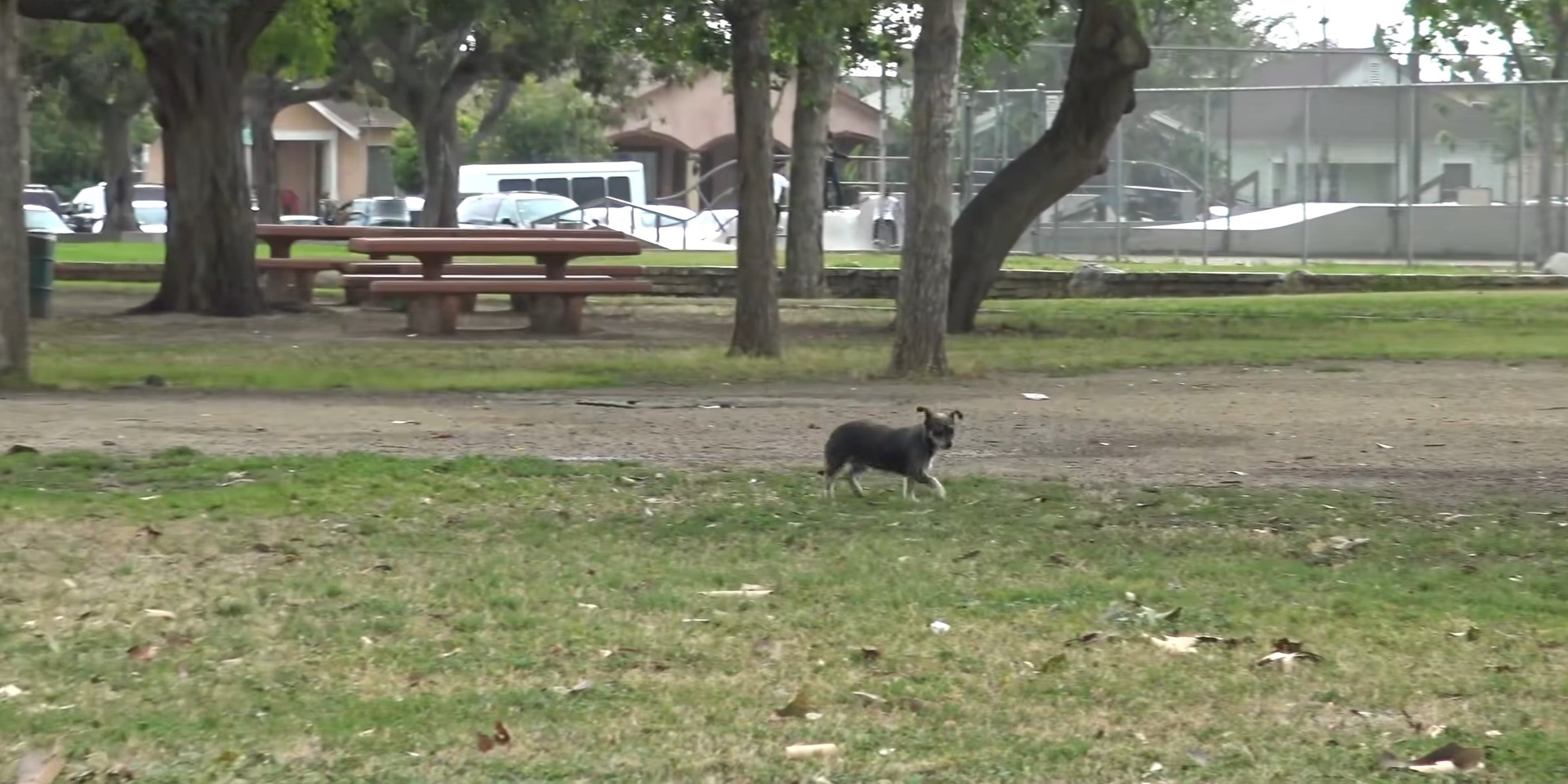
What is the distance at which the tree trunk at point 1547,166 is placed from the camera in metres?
32.2

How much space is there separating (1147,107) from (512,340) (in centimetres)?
1709

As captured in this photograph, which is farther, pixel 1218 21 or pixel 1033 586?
pixel 1218 21

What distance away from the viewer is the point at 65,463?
1109 centimetres

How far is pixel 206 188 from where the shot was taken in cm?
2519

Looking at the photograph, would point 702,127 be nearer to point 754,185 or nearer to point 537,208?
point 537,208

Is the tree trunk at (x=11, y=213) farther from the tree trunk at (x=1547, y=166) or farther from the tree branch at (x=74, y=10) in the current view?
the tree trunk at (x=1547, y=166)

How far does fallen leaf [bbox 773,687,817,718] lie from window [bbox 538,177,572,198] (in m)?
55.2

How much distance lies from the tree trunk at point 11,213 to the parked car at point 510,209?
36.5 metres

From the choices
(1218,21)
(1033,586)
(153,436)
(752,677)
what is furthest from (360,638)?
(1218,21)

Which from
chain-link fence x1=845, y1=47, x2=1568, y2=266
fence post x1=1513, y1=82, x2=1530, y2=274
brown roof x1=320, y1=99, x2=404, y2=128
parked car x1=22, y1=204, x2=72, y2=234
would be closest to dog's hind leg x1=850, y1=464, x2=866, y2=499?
chain-link fence x1=845, y1=47, x2=1568, y2=266

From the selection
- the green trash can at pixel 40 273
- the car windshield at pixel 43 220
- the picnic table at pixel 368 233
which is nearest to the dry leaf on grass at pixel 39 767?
the picnic table at pixel 368 233

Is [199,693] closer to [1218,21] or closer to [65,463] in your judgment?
[65,463]

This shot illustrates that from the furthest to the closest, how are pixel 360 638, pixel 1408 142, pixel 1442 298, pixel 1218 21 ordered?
pixel 1218 21 < pixel 1408 142 < pixel 1442 298 < pixel 360 638

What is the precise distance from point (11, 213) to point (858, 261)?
2472 cm
